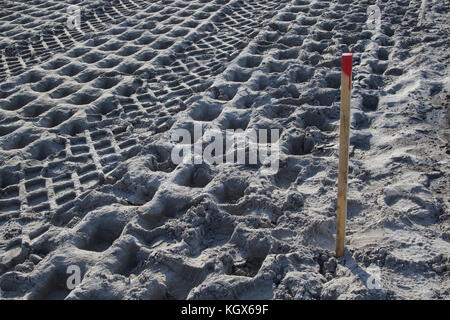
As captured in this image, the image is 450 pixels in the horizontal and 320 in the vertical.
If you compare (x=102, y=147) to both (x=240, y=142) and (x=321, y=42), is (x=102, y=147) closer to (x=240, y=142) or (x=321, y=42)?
(x=240, y=142)

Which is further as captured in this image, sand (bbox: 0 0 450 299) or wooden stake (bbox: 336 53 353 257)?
sand (bbox: 0 0 450 299)

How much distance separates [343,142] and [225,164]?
111 cm

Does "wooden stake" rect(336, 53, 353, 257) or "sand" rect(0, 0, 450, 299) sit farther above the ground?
"wooden stake" rect(336, 53, 353, 257)

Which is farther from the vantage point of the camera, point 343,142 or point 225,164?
point 225,164

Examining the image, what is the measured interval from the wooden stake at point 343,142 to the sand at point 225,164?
0.47 ft

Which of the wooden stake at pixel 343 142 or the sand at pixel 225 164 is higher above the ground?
the wooden stake at pixel 343 142

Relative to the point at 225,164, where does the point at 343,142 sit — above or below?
Result: above

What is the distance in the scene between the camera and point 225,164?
122 inches

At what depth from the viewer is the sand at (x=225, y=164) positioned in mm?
2320

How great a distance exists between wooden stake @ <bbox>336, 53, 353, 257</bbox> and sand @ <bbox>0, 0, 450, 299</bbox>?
0.14 meters

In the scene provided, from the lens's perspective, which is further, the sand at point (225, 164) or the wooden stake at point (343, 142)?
the sand at point (225, 164)

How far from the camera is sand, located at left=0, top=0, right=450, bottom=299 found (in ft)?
7.61

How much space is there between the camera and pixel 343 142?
7.03 feet
